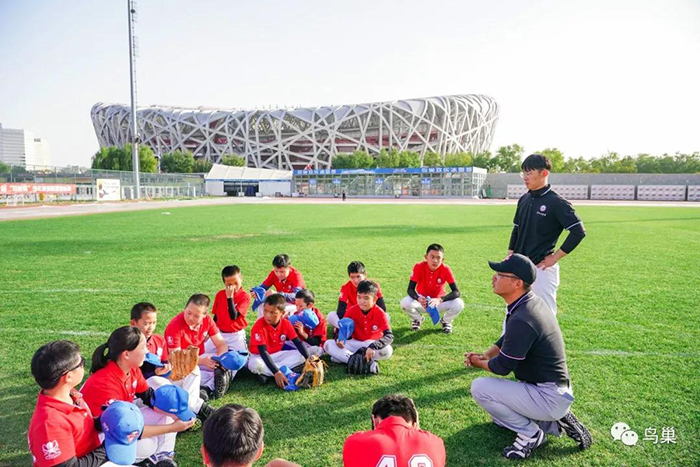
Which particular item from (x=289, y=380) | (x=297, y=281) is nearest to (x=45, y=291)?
(x=297, y=281)

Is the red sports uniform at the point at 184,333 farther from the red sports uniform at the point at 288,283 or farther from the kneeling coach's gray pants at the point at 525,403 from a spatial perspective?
the kneeling coach's gray pants at the point at 525,403

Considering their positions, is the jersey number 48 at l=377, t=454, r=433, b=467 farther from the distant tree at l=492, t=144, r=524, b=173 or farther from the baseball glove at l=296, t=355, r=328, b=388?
the distant tree at l=492, t=144, r=524, b=173

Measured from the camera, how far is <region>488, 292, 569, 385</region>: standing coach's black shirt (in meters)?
3.16

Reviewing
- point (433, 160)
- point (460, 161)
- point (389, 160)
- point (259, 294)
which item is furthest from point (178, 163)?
point (259, 294)

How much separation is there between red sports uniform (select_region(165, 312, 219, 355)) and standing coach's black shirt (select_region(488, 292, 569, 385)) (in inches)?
116

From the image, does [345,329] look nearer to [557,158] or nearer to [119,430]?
[119,430]

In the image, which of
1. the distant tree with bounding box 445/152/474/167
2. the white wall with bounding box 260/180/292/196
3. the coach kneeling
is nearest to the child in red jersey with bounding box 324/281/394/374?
the coach kneeling

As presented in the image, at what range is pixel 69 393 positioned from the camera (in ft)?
9.16

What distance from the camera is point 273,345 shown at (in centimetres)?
486

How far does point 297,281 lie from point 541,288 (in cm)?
365

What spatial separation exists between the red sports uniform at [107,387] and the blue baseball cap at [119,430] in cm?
43

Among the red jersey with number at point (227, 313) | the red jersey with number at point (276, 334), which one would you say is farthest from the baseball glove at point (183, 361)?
the red jersey with number at point (227, 313)

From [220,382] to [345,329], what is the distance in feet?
→ 4.99

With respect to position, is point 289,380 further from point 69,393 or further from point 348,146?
point 348,146
